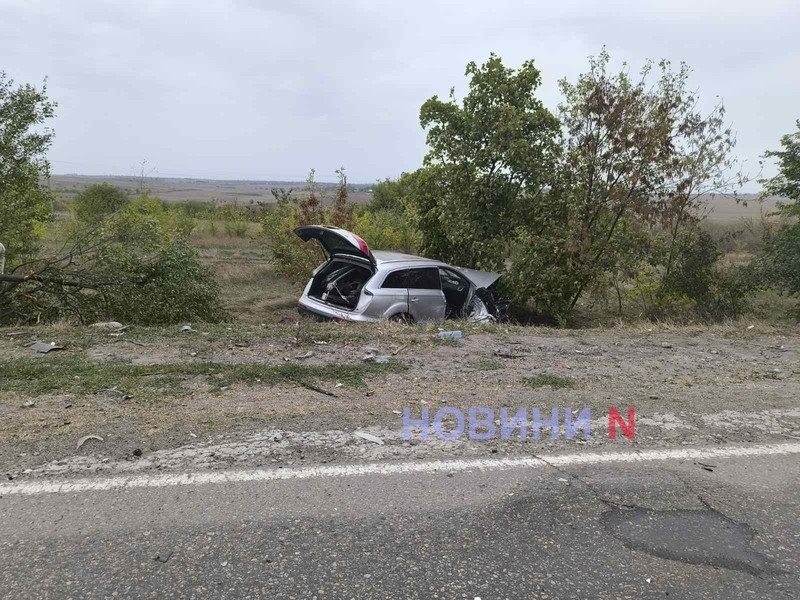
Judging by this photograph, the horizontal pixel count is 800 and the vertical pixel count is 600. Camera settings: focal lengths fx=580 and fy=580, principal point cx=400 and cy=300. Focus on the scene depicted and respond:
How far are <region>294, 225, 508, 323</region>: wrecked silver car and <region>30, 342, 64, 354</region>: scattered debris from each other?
3582 millimetres

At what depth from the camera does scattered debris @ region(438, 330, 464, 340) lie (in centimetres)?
724

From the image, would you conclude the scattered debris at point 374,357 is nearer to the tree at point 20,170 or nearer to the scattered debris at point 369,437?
the scattered debris at point 369,437

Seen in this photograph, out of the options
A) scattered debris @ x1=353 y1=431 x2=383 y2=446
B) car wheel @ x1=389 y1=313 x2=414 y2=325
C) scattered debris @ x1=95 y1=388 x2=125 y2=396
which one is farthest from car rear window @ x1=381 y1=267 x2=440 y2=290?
scattered debris @ x1=353 y1=431 x2=383 y2=446

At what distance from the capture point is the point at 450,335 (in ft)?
24.2

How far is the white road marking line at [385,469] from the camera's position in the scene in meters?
3.34

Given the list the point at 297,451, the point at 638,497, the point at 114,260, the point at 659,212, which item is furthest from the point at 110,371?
the point at 659,212

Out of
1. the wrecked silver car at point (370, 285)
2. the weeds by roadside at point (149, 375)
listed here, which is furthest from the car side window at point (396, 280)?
the weeds by roadside at point (149, 375)

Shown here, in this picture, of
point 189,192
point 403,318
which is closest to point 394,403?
point 403,318

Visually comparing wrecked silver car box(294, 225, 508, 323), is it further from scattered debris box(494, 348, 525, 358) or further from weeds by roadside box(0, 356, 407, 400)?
weeds by roadside box(0, 356, 407, 400)

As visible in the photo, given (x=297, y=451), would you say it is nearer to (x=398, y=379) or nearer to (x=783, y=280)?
(x=398, y=379)

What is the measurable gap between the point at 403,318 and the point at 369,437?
508 cm

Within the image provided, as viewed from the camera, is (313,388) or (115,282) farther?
(115,282)

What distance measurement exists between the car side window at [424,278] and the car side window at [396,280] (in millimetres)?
102

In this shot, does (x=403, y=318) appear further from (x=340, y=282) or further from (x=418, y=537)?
(x=418, y=537)
